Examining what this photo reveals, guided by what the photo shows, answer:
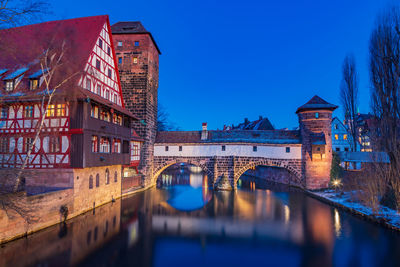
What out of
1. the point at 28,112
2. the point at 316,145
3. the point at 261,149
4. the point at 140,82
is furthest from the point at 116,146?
the point at 316,145

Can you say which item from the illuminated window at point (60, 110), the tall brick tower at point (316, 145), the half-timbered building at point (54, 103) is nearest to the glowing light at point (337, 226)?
the tall brick tower at point (316, 145)

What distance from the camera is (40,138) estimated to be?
13.5m

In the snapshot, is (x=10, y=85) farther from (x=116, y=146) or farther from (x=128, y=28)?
(x=128, y=28)

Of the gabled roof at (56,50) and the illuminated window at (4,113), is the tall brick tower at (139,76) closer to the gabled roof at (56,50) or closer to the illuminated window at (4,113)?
the gabled roof at (56,50)

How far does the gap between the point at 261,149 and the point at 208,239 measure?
1528 centimetres

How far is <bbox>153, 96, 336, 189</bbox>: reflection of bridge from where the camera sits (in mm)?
23828

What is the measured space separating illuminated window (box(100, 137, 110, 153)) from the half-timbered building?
1.12m

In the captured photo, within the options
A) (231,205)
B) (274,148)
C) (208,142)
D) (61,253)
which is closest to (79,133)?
(61,253)

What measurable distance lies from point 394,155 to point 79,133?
17.3 metres

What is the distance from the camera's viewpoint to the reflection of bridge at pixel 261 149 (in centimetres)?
2383

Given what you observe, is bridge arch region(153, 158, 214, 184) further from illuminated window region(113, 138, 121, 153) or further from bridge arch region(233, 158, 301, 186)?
illuminated window region(113, 138, 121, 153)

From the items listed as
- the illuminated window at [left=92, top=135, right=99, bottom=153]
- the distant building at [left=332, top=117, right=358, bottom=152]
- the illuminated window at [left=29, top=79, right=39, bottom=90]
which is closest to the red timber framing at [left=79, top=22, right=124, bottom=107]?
the illuminated window at [left=29, top=79, right=39, bottom=90]

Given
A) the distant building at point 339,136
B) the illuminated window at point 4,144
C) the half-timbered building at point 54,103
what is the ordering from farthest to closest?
the distant building at point 339,136
the illuminated window at point 4,144
the half-timbered building at point 54,103

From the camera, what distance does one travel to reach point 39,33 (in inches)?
645
